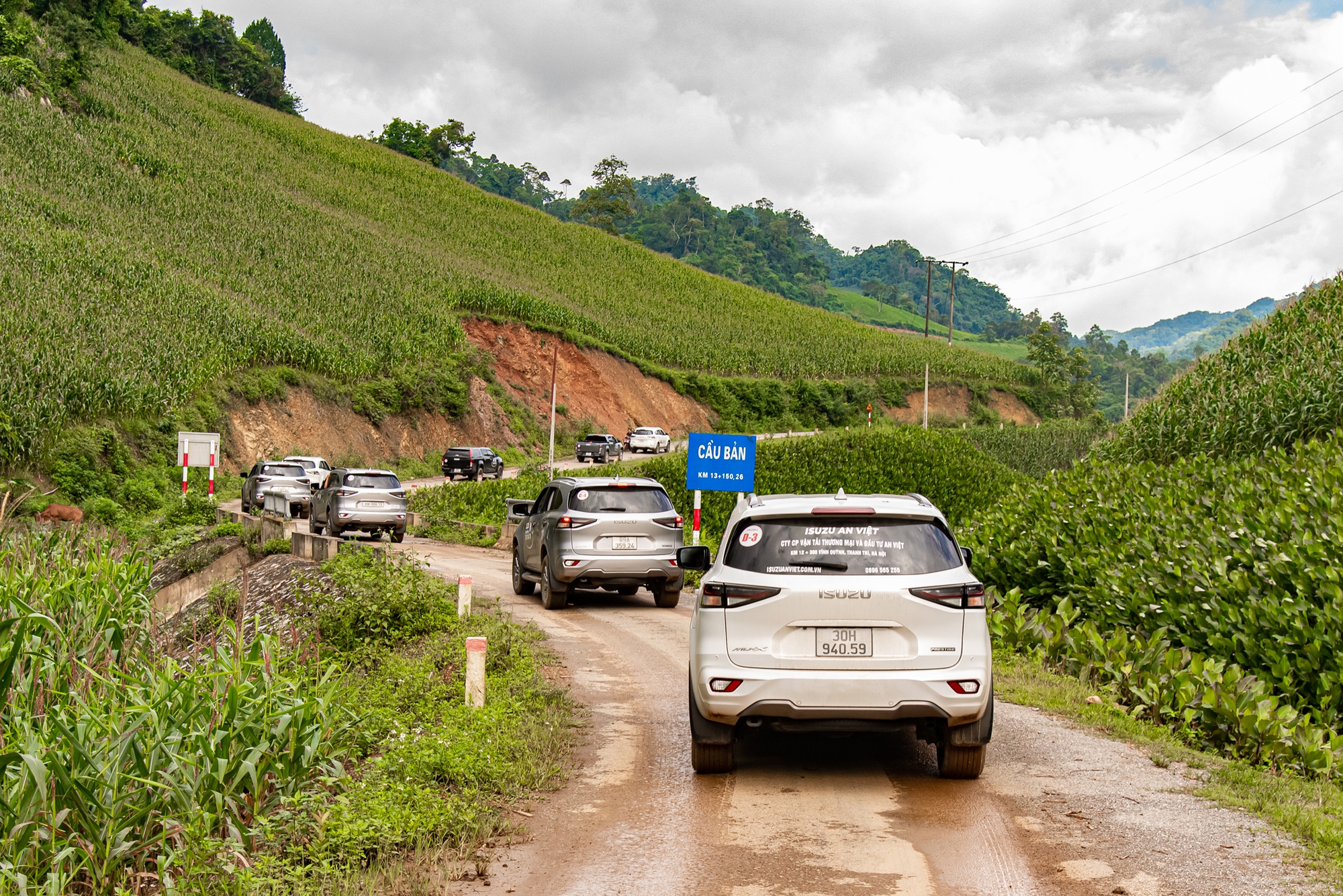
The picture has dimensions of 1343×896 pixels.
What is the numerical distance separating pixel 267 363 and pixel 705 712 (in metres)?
46.1

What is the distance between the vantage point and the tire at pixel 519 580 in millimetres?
17906

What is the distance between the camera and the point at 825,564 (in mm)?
6906

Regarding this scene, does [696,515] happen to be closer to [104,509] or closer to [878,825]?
[878,825]

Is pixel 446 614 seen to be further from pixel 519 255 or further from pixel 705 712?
pixel 519 255

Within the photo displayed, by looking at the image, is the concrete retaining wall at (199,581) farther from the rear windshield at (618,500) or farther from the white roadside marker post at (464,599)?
the white roadside marker post at (464,599)

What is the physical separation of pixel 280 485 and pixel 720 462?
58.1 ft

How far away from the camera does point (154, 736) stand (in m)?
6.15

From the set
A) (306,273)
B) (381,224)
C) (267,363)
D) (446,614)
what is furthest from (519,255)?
(446,614)

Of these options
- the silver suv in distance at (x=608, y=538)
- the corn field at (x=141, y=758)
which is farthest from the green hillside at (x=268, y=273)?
the corn field at (x=141, y=758)

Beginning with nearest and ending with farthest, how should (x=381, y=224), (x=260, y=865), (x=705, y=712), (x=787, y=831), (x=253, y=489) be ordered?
(x=260, y=865) → (x=787, y=831) → (x=705, y=712) → (x=253, y=489) → (x=381, y=224)

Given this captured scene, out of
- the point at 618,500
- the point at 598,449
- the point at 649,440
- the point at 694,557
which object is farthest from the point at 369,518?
the point at 649,440

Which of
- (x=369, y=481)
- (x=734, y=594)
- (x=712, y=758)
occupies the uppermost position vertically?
(x=369, y=481)

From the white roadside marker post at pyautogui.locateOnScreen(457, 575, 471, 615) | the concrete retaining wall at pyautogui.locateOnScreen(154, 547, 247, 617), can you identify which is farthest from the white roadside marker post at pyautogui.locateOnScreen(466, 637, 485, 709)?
the concrete retaining wall at pyautogui.locateOnScreen(154, 547, 247, 617)

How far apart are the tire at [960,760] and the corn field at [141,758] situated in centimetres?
389
